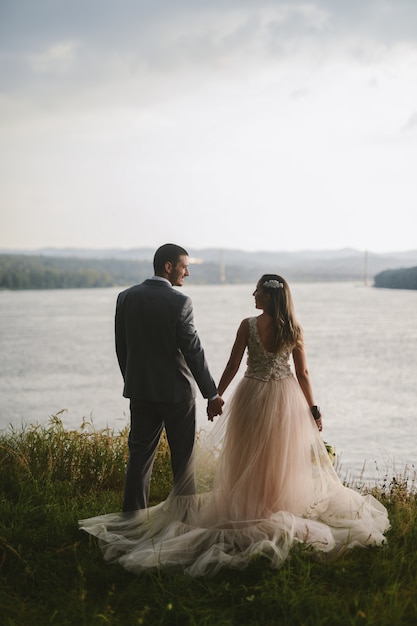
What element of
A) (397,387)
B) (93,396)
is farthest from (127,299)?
(397,387)

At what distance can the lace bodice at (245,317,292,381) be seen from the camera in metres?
4.67

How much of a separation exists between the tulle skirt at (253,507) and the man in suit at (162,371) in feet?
0.63

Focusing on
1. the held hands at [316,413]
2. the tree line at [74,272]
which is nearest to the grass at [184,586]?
the held hands at [316,413]

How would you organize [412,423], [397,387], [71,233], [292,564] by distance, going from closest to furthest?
[292,564]
[412,423]
[397,387]
[71,233]

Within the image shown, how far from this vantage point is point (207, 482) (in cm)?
478

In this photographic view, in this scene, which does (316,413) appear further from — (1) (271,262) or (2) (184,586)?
(1) (271,262)

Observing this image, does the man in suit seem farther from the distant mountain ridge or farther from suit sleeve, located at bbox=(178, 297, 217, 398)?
the distant mountain ridge

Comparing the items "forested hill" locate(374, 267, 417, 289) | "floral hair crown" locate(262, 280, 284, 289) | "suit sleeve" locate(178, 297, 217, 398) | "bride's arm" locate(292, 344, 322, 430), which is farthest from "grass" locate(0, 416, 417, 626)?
"forested hill" locate(374, 267, 417, 289)

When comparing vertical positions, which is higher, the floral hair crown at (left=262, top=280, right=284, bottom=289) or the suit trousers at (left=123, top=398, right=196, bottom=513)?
the floral hair crown at (left=262, top=280, right=284, bottom=289)

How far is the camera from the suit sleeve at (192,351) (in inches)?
177

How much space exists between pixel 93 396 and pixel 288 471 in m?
22.3

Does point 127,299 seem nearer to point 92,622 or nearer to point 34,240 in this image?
point 92,622

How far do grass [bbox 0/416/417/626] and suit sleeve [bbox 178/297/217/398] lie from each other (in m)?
1.20

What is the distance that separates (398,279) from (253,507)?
71.4 meters
